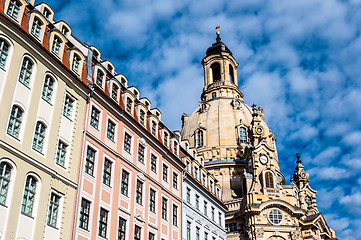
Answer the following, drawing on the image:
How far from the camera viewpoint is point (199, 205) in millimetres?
49062

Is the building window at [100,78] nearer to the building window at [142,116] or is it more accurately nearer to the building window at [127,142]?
the building window at [127,142]

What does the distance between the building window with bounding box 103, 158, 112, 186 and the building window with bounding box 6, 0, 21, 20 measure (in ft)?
41.8

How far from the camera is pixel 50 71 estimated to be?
30.0 meters

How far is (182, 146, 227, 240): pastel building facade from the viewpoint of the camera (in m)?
45.3

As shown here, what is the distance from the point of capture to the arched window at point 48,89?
95.6ft

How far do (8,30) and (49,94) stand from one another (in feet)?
17.0

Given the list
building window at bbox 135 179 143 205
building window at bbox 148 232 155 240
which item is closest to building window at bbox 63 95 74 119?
building window at bbox 135 179 143 205

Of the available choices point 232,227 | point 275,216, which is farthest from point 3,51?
point 232,227

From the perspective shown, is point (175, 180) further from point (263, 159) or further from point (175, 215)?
point (263, 159)

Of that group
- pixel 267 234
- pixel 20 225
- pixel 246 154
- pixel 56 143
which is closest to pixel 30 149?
pixel 56 143

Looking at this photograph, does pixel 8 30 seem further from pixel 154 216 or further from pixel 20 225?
pixel 154 216

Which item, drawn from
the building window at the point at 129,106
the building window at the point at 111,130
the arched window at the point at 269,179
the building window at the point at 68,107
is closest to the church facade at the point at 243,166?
the arched window at the point at 269,179

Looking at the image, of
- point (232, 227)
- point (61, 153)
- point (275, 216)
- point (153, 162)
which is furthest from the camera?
point (232, 227)

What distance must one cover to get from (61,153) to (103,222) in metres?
6.21
